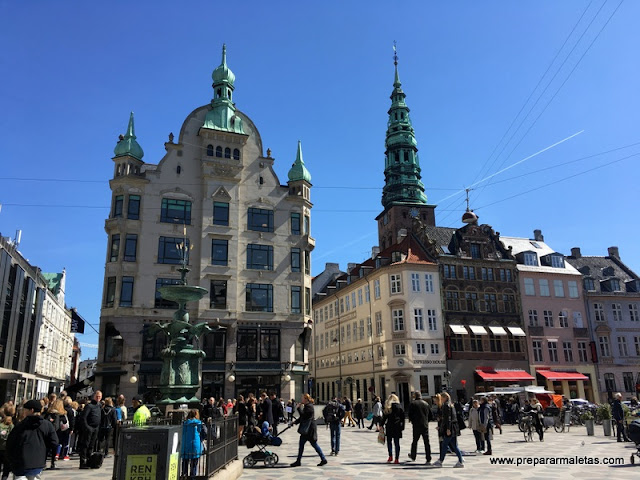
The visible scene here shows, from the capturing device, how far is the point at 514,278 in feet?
162

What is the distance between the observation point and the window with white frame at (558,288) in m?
50.6

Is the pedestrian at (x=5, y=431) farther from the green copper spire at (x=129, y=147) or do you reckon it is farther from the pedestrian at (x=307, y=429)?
the green copper spire at (x=129, y=147)

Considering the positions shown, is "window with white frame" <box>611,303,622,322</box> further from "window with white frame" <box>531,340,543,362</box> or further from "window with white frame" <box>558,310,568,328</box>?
"window with white frame" <box>531,340,543,362</box>

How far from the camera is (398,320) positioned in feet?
147

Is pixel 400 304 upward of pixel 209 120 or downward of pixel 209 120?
downward

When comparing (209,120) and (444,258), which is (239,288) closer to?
(209,120)

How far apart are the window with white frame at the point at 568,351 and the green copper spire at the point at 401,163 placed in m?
22.5

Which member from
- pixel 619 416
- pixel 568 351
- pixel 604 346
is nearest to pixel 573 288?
pixel 604 346

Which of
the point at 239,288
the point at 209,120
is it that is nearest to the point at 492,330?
the point at 239,288

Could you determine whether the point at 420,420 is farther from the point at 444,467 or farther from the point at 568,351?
the point at 568,351

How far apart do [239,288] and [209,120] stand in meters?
12.7

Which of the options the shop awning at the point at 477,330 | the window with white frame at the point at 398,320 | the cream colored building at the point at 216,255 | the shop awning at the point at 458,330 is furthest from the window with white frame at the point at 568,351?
the cream colored building at the point at 216,255

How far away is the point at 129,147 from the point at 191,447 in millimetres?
30796

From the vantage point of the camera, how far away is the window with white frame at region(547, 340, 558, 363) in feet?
158
